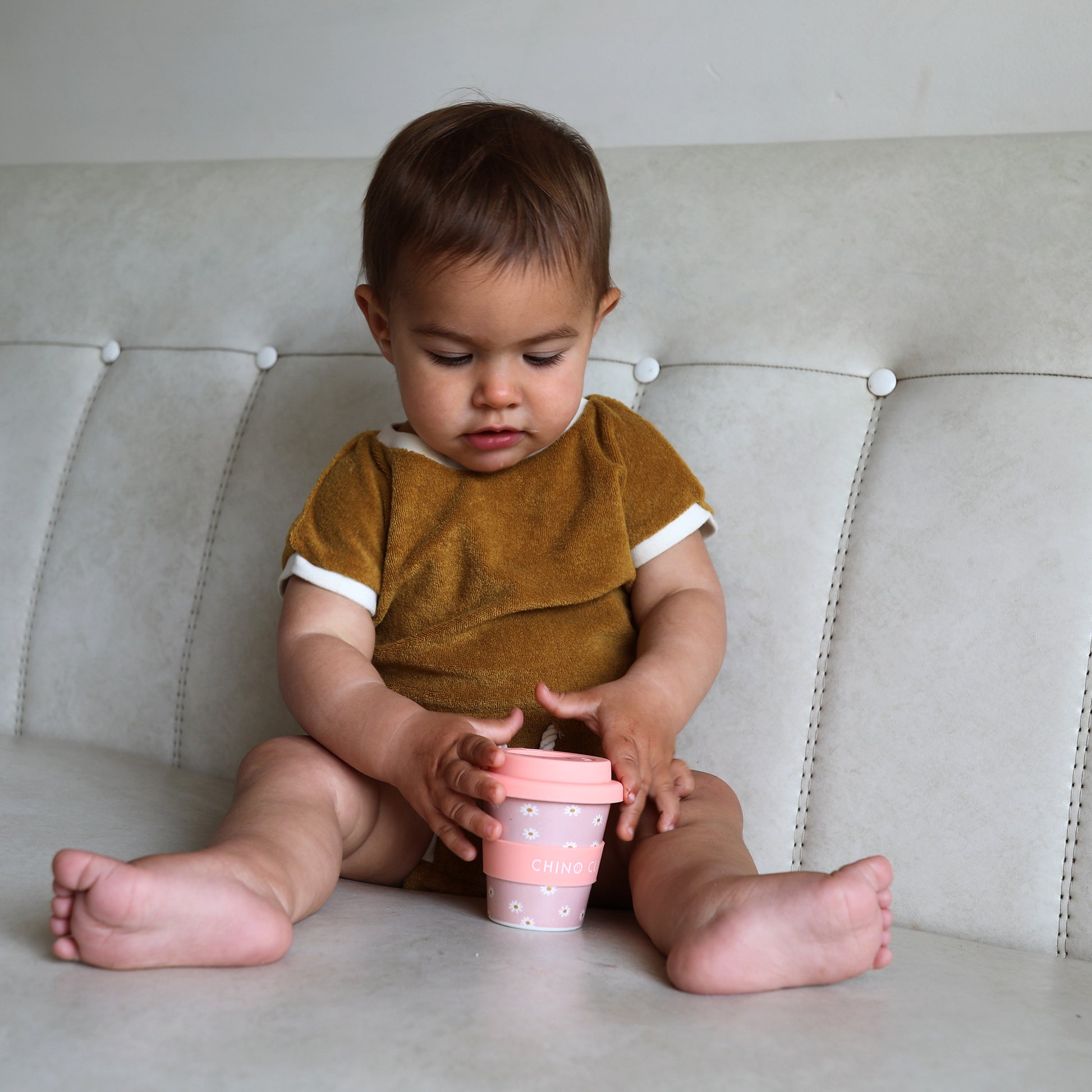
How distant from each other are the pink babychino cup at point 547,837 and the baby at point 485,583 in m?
0.02

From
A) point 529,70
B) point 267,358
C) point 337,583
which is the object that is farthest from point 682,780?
point 529,70

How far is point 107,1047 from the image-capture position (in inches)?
21.6

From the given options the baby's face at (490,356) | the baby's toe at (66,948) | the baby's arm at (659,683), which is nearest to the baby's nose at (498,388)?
the baby's face at (490,356)

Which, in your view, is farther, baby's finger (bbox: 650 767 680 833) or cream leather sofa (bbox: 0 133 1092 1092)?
baby's finger (bbox: 650 767 680 833)

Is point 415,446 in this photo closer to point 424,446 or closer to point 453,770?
point 424,446

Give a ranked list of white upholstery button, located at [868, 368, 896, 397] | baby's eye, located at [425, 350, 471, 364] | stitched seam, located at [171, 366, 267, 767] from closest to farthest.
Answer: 1. baby's eye, located at [425, 350, 471, 364]
2. white upholstery button, located at [868, 368, 896, 397]
3. stitched seam, located at [171, 366, 267, 767]

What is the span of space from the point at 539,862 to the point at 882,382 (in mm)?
612

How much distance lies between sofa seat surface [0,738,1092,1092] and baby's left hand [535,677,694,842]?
0.10 meters

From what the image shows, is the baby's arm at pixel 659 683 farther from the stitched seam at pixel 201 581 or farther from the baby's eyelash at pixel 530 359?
the stitched seam at pixel 201 581

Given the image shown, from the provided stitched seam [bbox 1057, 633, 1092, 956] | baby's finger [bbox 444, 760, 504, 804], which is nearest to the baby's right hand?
baby's finger [bbox 444, 760, 504, 804]

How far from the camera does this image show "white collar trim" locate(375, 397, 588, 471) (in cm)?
109

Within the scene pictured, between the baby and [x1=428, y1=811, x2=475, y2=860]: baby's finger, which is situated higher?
the baby

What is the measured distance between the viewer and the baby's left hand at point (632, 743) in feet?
2.78

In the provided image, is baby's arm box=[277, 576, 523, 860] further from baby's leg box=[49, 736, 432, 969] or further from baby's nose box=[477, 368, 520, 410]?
baby's nose box=[477, 368, 520, 410]
